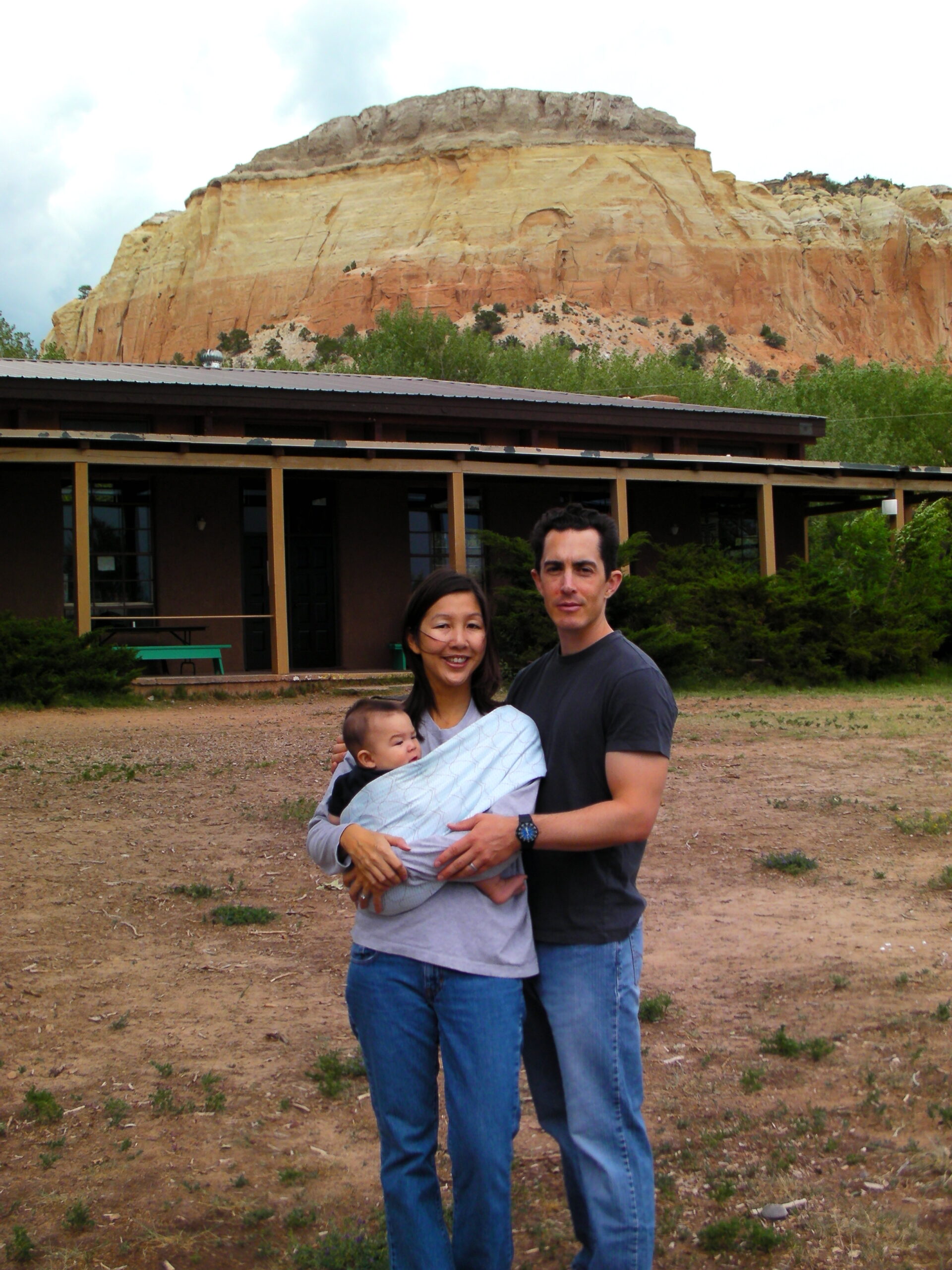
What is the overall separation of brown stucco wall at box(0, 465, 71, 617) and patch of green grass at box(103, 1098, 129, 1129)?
11481 mm

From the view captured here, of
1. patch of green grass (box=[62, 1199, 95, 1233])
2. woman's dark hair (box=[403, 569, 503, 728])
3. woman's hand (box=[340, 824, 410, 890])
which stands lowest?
patch of green grass (box=[62, 1199, 95, 1233])

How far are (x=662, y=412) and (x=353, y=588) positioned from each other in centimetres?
565

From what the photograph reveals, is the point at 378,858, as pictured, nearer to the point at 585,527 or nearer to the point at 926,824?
the point at 585,527

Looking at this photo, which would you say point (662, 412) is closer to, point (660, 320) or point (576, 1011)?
point (576, 1011)

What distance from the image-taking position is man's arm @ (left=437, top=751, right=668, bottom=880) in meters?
2.04

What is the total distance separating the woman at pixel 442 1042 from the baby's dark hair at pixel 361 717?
20cm

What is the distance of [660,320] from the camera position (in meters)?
64.1

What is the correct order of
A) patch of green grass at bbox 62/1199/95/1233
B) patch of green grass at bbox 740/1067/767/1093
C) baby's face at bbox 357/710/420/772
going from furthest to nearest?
1. patch of green grass at bbox 740/1067/767/1093
2. patch of green grass at bbox 62/1199/95/1233
3. baby's face at bbox 357/710/420/772

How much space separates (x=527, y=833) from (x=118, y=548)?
1366cm

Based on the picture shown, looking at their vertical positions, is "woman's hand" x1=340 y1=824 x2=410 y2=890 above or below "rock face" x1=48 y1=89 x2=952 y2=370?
below

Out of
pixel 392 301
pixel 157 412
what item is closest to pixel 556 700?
pixel 157 412

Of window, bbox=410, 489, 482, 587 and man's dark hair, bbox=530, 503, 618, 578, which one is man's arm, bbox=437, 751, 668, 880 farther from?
window, bbox=410, 489, 482, 587

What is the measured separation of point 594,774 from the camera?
7.27 feet

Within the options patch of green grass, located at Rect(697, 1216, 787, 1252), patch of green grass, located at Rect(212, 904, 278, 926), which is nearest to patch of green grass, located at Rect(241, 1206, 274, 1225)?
patch of green grass, located at Rect(697, 1216, 787, 1252)
